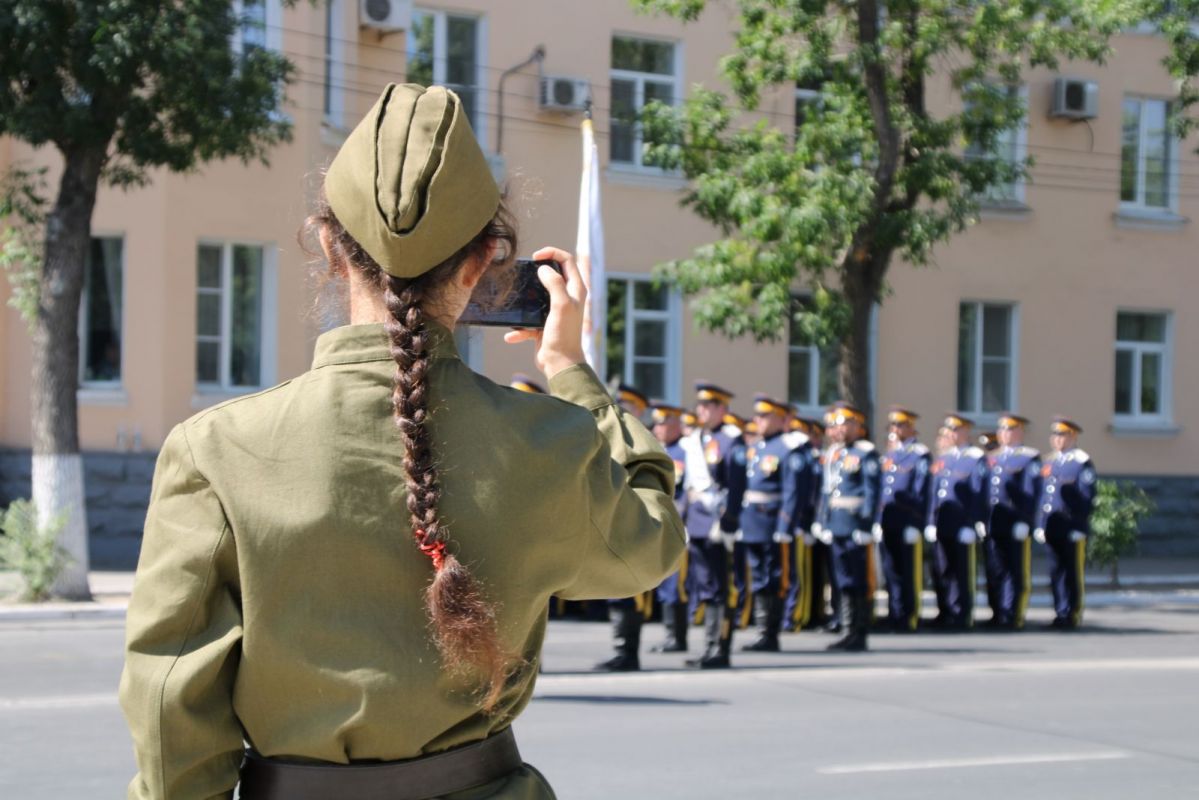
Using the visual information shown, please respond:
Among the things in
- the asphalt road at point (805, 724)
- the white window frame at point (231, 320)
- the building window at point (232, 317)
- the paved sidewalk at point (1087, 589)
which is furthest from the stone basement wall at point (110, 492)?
the asphalt road at point (805, 724)

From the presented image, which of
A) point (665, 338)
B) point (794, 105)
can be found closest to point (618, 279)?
point (665, 338)

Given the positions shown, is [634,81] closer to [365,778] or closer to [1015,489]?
[1015,489]

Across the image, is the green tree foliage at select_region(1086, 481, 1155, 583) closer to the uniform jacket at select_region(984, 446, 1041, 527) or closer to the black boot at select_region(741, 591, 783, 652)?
the uniform jacket at select_region(984, 446, 1041, 527)

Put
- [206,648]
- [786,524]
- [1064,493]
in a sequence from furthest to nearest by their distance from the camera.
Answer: [1064,493] < [786,524] < [206,648]

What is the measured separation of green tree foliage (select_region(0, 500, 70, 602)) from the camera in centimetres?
1459

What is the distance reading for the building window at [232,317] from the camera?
1942 centimetres

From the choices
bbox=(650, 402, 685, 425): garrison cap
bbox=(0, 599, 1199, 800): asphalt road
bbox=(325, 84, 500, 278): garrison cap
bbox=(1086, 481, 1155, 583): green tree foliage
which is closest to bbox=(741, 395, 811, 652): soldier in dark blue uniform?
bbox=(0, 599, 1199, 800): asphalt road

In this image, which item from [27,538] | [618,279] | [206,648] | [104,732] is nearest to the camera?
[206,648]

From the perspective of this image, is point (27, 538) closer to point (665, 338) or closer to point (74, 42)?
point (74, 42)

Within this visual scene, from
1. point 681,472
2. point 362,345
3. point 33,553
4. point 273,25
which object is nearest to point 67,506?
point 33,553

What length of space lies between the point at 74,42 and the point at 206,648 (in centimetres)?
1311

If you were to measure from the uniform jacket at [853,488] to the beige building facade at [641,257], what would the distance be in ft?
14.9

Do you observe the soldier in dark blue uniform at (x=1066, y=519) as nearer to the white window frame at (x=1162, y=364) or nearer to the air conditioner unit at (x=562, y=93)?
the air conditioner unit at (x=562, y=93)

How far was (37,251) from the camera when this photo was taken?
15.1m
